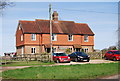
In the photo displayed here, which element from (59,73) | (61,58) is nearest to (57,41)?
(61,58)

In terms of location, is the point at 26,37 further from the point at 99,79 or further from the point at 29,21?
the point at 99,79

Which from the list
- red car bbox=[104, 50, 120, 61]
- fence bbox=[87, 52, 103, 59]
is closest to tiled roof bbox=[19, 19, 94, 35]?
fence bbox=[87, 52, 103, 59]

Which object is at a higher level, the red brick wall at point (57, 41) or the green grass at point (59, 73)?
the red brick wall at point (57, 41)

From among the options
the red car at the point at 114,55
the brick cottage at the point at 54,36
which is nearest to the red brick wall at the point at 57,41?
the brick cottage at the point at 54,36

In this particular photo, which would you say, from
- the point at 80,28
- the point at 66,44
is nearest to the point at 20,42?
the point at 66,44

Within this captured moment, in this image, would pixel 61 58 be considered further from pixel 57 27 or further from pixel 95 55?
pixel 57 27

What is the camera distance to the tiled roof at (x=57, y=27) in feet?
173

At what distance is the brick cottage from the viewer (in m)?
51.9

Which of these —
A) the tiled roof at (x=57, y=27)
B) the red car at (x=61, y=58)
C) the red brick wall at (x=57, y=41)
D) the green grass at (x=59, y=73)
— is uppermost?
the tiled roof at (x=57, y=27)

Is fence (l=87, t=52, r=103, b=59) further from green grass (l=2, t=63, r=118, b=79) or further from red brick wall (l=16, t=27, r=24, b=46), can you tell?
green grass (l=2, t=63, r=118, b=79)

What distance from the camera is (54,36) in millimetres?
53469

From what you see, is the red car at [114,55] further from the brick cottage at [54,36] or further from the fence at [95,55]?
the brick cottage at [54,36]

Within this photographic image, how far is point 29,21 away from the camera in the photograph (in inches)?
2151

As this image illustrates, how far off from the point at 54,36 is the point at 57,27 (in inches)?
108
